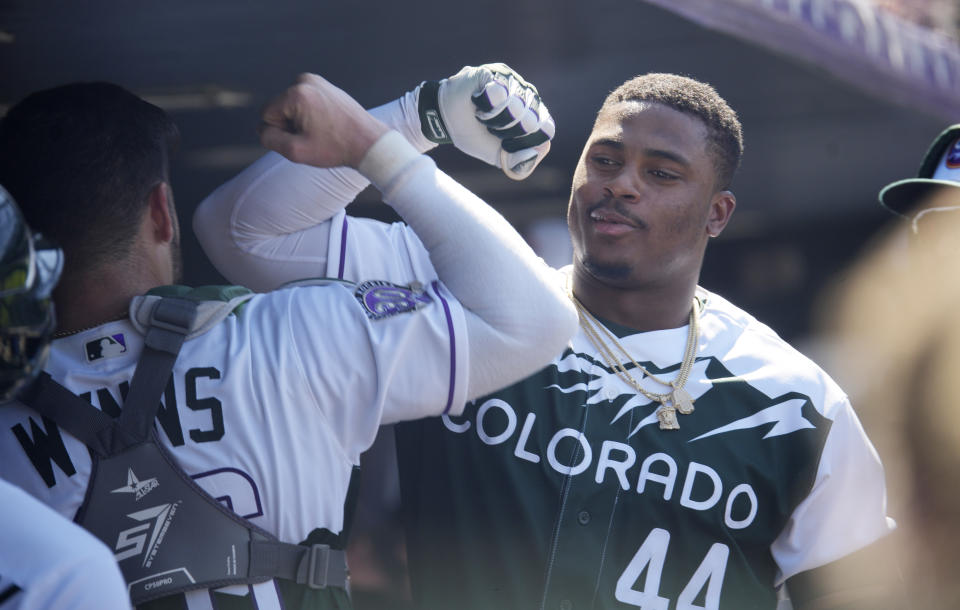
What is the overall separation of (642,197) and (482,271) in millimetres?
911

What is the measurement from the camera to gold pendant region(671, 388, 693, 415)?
75.4 inches

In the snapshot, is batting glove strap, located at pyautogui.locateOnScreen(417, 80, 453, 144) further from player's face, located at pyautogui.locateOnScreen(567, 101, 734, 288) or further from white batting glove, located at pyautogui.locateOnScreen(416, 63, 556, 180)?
player's face, located at pyautogui.locateOnScreen(567, 101, 734, 288)

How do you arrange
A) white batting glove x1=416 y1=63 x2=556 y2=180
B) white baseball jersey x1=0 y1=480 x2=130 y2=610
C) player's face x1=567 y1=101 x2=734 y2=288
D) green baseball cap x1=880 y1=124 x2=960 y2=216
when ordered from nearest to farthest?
1. white baseball jersey x1=0 y1=480 x2=130 y2=610
2. white batting glove x1=416 y1=63 x2=556 y2=180
3. player's face x1=567 y1=101 x2=734 y2=288
4. green baseball cap x1=880 y1=124 x2=960 y2=216

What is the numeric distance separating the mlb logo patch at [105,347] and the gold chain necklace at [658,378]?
961mm

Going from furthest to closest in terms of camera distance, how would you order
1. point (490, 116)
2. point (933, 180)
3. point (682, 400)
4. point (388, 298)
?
point (933, 180) < point (682, 400) < point (490, 116) < point (388, 298)

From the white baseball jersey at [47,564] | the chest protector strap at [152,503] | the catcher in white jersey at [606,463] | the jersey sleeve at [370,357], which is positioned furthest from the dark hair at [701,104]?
the white baseball jersey at [47,564]

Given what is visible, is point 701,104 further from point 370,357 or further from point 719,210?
point 370,357

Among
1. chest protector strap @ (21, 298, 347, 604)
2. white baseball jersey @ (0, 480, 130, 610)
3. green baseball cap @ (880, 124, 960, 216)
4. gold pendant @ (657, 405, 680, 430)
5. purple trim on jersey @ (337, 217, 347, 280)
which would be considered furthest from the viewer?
green baseball cap @ (880, 124, 960, 216)

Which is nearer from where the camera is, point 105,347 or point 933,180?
point 105,347

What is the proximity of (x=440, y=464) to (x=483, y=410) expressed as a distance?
140 mm

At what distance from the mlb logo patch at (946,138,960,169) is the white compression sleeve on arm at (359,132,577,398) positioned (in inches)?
67.1

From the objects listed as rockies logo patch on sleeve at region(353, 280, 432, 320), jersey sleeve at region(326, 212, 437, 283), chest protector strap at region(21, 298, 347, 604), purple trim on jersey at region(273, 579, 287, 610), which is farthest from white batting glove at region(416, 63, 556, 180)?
purple trim on jersey at region(273, 579, 287, 610)

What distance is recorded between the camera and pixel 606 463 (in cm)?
186

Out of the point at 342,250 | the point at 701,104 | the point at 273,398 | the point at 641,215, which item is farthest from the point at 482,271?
the point at 701,104
